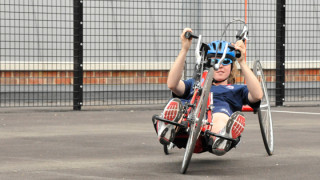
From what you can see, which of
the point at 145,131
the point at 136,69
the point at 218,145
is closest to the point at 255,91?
the point at 218,145

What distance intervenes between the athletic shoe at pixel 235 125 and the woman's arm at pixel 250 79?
320 mm

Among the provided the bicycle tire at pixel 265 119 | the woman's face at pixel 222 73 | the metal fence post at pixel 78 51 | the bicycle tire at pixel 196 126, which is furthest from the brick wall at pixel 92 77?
the bicycle tire at pixel 196 126

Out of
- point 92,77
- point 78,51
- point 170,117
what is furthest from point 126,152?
point 92,77

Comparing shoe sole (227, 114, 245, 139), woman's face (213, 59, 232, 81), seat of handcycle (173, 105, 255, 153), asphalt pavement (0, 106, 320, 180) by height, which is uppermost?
woman's face (213, 59, 232, 81)

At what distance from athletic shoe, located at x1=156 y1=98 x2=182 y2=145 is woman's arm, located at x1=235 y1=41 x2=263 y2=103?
0.63 metres

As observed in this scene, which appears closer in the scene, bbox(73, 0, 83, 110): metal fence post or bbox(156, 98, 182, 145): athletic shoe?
bbox(156, 98, 182, 145): athletic shoe

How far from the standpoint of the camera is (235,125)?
6.59 meters

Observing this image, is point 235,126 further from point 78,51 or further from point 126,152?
point 78,51

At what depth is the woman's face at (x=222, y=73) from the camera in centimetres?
718

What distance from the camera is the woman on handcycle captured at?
21.5ft

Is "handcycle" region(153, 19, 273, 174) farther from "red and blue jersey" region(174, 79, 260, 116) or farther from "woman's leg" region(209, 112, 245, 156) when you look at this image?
"red and blue jersey" region(174, 79, 260, 116)

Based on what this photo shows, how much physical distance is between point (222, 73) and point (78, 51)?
6747 millimetres

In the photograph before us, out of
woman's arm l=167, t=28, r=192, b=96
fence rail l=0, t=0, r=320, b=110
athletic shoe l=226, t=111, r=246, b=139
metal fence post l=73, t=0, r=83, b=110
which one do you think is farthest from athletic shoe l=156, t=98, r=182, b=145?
fence rail l=0, t=0, r=320, b=110

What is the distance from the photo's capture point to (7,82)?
51.6 feet
